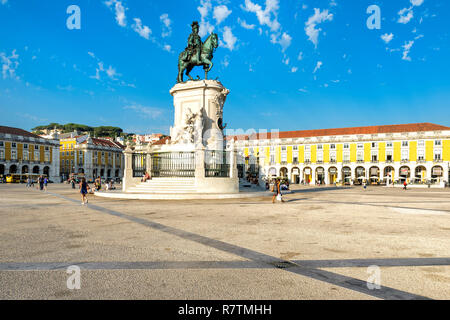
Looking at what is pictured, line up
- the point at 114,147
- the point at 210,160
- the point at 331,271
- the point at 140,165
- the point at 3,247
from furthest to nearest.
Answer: the point at 114,147
the point at 140,165
the point at 210,160
the point at 3,247
the point at 331,271

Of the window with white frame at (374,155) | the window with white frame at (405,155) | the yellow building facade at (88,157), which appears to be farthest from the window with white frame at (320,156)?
the yellow building facade at (88,157)

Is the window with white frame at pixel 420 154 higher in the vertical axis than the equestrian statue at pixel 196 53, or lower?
lower

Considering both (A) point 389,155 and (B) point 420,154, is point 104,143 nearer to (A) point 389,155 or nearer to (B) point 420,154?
(A) point 389,155

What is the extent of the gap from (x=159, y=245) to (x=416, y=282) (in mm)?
4130

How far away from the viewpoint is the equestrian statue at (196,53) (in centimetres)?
1920

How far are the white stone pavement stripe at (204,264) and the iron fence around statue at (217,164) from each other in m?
11.8

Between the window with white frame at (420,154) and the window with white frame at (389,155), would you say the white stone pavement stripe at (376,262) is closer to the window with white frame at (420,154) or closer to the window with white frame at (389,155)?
the window with white frame at (389,155)

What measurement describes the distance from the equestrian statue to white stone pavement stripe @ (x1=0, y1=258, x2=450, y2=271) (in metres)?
17.3

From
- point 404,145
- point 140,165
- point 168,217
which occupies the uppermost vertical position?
point 404,145

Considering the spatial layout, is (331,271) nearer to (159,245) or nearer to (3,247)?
(159,245)

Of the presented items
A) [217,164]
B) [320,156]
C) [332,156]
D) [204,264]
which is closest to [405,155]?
[332,156]

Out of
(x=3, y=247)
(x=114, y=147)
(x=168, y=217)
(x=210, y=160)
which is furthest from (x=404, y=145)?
(x=114, y=147)

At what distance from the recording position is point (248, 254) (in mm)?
4652

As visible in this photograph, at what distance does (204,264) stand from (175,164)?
519 inches
